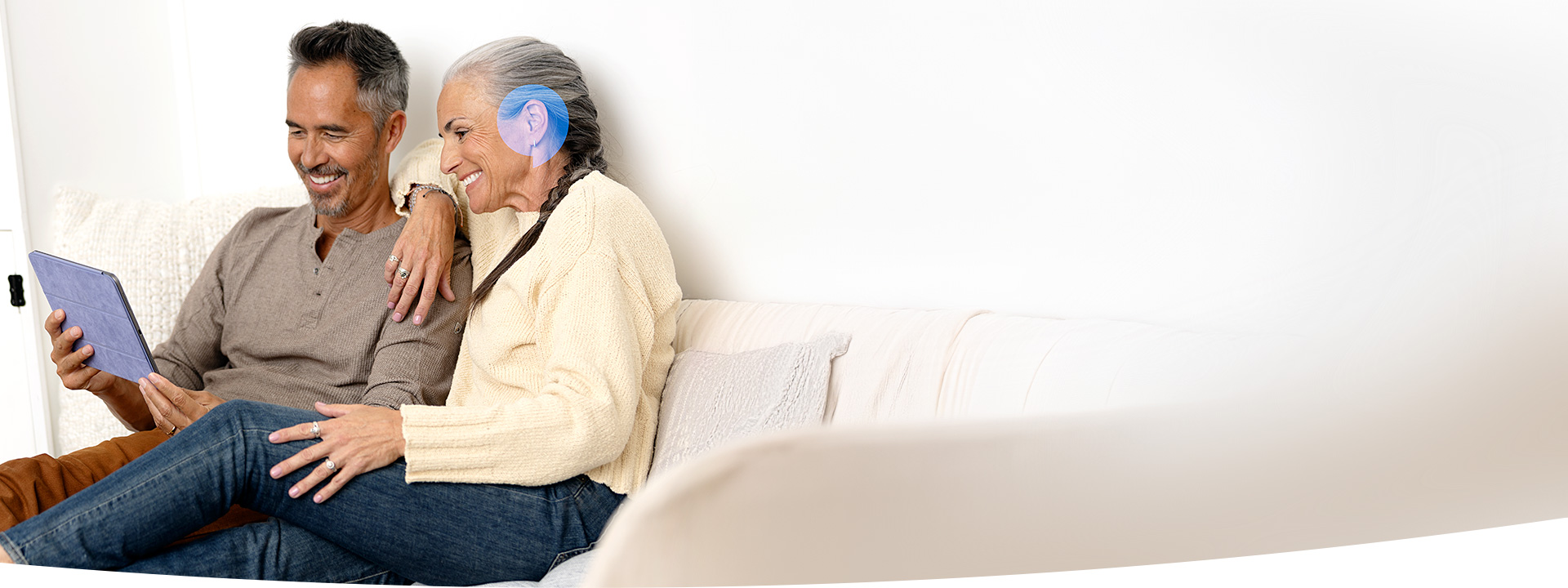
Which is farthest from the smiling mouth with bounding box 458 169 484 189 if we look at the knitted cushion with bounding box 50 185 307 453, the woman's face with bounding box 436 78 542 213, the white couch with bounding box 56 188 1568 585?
the white couch with bounding box 56 188 1568 585

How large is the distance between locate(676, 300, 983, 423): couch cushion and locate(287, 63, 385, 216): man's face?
20.2 inches

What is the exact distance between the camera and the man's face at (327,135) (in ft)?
3.44

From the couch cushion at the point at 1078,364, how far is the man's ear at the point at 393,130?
78cm

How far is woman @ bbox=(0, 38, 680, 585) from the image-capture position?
0.65m

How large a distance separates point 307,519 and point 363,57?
1.97 ft

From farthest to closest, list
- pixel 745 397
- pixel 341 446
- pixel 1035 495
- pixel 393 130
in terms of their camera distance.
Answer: pixel 393 130 < pixel 745 397 < pixel 341 446 < pixel 1035 495

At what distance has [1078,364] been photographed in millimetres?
659

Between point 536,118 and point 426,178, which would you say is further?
point 426,178

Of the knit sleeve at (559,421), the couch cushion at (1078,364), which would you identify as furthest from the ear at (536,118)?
the couch cushion at (1078,364)

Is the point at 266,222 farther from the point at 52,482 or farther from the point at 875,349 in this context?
the point at 875,349

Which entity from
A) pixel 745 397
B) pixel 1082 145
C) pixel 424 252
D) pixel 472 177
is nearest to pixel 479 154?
pixel 472 177

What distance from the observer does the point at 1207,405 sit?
0.98ft

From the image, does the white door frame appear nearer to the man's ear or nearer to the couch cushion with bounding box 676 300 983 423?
the man's ear

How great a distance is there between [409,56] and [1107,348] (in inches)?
41.2
